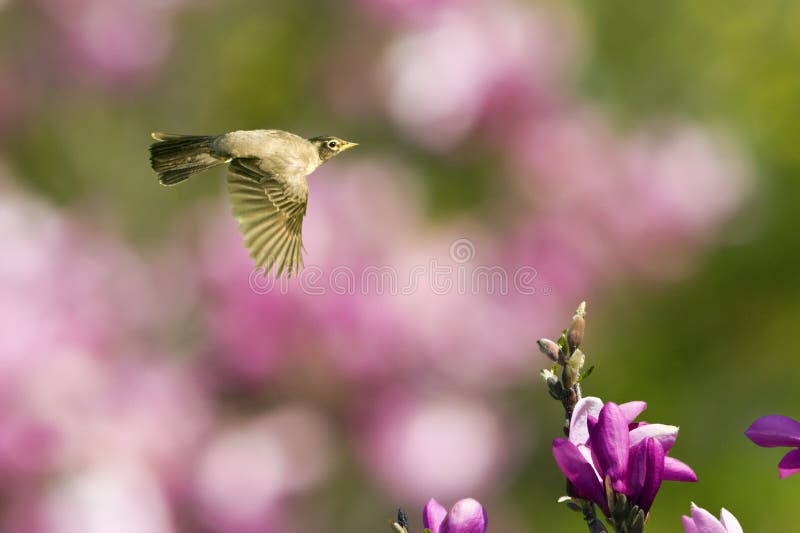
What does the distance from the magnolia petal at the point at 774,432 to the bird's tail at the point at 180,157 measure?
40cm

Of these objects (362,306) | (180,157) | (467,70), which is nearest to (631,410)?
(180,157)

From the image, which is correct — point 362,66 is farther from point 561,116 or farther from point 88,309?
point 88,309

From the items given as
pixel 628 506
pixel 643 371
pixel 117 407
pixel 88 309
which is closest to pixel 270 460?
pixel 117 407

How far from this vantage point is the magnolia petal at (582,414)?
1.67ft

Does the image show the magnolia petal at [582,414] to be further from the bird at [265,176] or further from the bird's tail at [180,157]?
the bird's tail at [180,157]

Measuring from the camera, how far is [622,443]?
507mm

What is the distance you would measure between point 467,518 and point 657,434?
0.10 m

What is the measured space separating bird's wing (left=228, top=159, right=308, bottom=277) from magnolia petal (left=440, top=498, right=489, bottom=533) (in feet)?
0.71

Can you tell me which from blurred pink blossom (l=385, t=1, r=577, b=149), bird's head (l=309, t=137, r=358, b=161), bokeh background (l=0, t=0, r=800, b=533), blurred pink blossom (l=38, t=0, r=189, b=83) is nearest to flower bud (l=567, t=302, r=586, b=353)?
bird's head (l=309, t=137, r=358, b=161)

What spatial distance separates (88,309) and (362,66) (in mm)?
807

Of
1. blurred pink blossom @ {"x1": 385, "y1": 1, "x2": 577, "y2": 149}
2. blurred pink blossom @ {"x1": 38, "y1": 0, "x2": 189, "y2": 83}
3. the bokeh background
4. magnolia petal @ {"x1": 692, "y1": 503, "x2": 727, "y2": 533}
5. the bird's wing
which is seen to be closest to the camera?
magnolia petal @ {"x1": 692, "y1": 503, "x2": 727, "y2": 533}

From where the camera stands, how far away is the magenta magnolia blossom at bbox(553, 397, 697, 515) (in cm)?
50

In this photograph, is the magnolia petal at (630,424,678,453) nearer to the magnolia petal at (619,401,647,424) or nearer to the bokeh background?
the magnolia petal at (619,401,647,424)

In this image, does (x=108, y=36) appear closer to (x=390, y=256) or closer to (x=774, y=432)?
(x=390, y=256)
